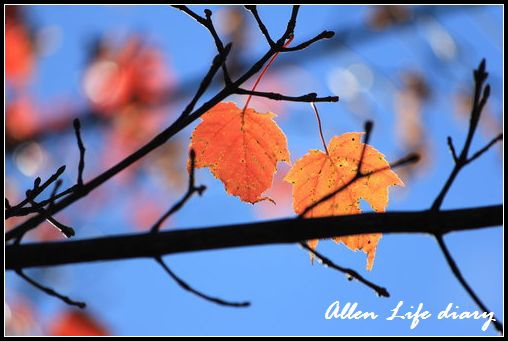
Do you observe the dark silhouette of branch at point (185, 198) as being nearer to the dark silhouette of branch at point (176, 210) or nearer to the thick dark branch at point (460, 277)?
the dark silhouette of branch at point (176, 210)

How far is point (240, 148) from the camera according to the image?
1.63 meters

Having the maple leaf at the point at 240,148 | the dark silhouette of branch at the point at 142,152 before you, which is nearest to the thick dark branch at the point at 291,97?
the dark silhouette of branch at the point at 142,152

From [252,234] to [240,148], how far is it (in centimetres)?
61

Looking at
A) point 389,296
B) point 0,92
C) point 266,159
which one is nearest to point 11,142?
point 0,92

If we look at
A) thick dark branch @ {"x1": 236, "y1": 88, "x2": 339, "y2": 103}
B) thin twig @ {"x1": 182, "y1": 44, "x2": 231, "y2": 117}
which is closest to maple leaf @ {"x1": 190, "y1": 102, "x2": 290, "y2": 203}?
thick dark branch @ {"x1": 236, "y1": 88, "x2": 339, "y2": 103}

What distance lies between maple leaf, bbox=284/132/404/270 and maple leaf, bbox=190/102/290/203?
8 cm

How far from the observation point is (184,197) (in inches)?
43.2

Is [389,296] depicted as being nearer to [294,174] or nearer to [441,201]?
[441,201]

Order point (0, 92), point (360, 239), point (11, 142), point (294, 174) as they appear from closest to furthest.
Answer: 1. point (360, 239)
2. point (294, 174)
3. point (0, 92)
4. point (11, 142)

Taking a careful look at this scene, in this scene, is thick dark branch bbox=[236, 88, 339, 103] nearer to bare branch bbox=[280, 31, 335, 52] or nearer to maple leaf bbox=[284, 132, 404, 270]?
bare branch bbox=[280, 31, 335, 52]

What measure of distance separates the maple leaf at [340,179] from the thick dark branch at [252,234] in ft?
1.32

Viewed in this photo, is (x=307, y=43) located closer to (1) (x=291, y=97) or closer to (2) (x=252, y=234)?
(1) (x=291, y=97)

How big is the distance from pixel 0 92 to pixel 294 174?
1085mm

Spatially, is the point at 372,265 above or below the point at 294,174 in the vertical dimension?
below
